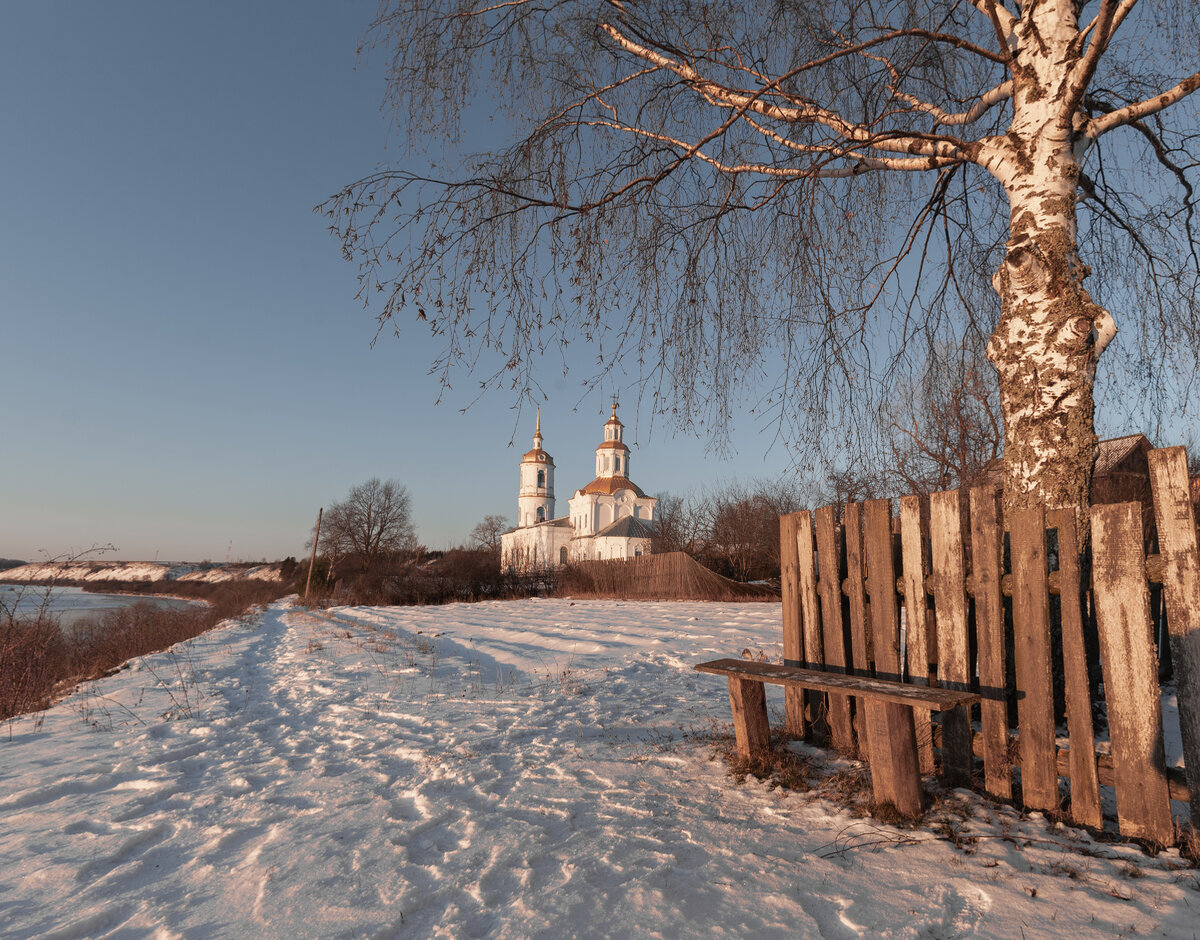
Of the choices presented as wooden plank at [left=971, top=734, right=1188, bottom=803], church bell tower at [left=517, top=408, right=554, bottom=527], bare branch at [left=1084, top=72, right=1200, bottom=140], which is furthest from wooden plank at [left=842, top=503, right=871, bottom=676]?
church bell tower at [left=517, top=408, right=554, bottom=527]

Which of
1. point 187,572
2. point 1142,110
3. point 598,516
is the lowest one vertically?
point 187,572

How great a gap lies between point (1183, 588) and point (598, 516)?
2273 inches

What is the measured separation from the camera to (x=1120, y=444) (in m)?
18.3

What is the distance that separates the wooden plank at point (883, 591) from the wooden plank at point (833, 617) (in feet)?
0.80

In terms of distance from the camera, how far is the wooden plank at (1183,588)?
2430mm

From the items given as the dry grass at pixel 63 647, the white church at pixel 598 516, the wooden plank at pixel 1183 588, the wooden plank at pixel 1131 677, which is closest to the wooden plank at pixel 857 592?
the wooden plank at pixel 1131 677

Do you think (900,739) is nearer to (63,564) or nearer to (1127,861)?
(1127,861)

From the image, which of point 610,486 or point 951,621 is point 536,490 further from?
point 951,621

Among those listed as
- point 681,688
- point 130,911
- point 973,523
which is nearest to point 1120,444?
point 681,688

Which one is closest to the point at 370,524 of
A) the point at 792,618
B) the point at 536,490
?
the point at 536,490

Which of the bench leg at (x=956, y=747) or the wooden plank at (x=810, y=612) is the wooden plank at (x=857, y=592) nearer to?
the wooden plank at (x=810, y=612)

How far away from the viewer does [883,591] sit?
3.46m

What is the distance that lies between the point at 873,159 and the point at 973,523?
2499 mm

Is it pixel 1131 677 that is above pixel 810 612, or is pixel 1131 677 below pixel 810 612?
below
